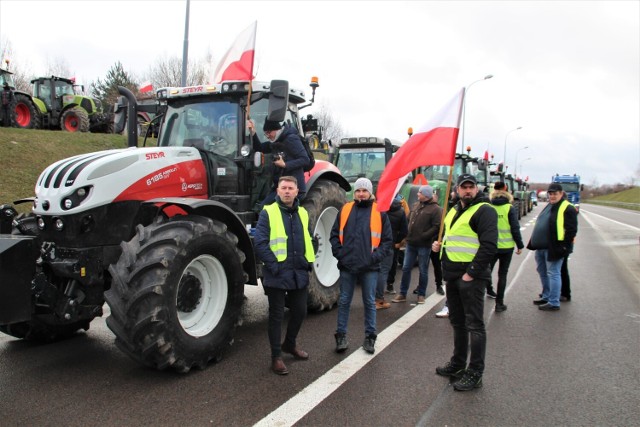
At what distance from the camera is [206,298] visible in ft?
14.9

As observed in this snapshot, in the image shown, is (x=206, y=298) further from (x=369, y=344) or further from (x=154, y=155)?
(x=369, y=344)

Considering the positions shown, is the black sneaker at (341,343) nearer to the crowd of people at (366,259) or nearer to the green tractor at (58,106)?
the crowd of people at (366,259)

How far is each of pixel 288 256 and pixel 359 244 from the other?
0.91 meters

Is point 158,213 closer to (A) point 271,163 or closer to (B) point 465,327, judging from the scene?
(A) point 271,163

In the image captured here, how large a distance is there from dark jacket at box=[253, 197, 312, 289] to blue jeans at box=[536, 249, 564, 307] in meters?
4.16

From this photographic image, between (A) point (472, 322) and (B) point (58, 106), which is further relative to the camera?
(B) point (58, 106)

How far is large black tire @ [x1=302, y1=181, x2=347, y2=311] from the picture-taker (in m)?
6.05

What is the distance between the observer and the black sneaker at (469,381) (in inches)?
157

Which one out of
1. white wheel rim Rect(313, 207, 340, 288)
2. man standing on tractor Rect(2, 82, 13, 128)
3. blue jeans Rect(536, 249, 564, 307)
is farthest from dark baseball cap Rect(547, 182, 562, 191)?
man standing on tractor Rect(2, 82, 13, 128)

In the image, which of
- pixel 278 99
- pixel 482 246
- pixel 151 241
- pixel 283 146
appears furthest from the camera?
pixel 283 146

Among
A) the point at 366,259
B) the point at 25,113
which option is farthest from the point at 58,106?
the point at 366,259

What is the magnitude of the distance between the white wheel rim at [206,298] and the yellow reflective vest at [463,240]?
2.14 metres

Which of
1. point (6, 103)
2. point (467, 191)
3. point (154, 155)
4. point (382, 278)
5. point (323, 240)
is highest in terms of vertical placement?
point (6, 103)

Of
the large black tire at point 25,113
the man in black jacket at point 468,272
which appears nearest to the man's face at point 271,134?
the man in black jacket at point 468,272
